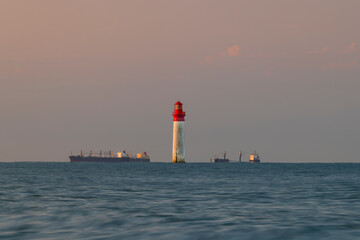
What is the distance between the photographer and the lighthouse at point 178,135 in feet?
421

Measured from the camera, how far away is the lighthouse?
128 meters

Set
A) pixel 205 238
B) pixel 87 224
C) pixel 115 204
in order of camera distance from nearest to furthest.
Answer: pixel 205 238, pixel 87 224, pixel 115 204

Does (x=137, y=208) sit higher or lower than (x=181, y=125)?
lower

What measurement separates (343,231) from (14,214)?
13103 mm

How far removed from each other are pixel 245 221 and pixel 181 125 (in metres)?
109

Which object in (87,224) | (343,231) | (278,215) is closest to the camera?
(343,231)

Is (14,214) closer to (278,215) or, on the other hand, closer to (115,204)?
(115,204)

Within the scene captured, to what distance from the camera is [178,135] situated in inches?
5094

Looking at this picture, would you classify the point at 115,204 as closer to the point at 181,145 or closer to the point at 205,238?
the point at 205,238

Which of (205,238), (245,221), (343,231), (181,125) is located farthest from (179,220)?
(181,125)

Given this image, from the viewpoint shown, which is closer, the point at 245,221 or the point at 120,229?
the point at 120,229

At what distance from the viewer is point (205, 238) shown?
1562 cm

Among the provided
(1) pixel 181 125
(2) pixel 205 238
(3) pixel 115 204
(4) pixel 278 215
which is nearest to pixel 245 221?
(4) pixel 278 215

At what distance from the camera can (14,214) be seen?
2188cm
